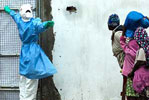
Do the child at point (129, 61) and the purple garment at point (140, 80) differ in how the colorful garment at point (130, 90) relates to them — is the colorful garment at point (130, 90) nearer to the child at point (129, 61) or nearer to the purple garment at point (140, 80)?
the child at point (129, 61)

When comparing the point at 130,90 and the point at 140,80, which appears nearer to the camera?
the point at 140,80

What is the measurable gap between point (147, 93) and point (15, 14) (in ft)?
8.11

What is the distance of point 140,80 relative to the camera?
11.8 feet

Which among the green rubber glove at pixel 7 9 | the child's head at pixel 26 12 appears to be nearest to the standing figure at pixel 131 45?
the child's head at pixel 26 12

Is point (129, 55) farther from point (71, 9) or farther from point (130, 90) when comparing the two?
point (71, 9)

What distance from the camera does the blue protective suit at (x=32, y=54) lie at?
15.4 ft

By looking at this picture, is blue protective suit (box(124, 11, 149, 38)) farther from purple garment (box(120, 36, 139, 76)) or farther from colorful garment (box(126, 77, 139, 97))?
colorful garment (box(126, 77, 139, 97))

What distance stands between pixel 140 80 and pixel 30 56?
1817mm

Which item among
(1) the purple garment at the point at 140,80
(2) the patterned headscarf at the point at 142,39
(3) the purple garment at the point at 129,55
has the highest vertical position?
(2) the patterned headscarf at the point at 142,39

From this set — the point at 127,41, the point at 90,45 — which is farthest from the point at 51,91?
the point at 127,41

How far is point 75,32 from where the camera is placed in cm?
511

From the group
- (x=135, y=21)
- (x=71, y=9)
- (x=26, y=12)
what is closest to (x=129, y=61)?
(x=135, y=21)

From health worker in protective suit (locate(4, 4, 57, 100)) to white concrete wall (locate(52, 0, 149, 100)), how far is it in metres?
0.40

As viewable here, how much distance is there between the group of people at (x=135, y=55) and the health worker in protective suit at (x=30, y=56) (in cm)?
128
